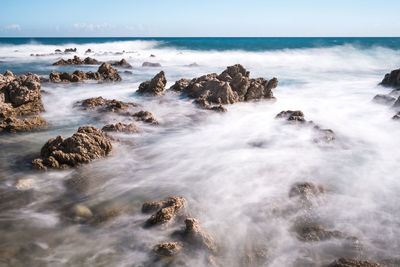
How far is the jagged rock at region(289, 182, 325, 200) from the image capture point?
445 centimetres

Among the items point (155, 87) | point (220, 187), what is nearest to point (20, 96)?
point (155, 87)

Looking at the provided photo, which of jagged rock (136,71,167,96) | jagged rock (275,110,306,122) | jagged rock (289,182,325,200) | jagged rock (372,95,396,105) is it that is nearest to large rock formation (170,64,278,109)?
jagged rock (136,71,167,96)

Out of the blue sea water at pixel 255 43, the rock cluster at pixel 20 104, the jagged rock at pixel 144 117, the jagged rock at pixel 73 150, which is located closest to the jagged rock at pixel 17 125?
the rock cluster at pixel 20 104

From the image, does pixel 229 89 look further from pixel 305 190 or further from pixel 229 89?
pixel 305 190

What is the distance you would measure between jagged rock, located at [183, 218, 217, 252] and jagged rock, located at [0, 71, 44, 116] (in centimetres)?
633

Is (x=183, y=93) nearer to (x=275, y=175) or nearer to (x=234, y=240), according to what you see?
(x=275, y=175)

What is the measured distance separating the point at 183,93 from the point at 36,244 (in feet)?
29.4

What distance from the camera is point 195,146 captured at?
6.68 meters

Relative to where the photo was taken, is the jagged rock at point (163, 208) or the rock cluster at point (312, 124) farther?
the rock cluster at point (312, 124)

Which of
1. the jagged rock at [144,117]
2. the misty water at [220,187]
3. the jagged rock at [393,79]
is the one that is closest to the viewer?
the misty water at [220,187]

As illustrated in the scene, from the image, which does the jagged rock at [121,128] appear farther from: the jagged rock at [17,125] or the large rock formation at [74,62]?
the large rock formation at [74,62]

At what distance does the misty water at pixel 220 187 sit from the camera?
3.37m

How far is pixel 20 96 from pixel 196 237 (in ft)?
22.5

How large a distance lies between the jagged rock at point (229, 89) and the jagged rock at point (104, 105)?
260cm
